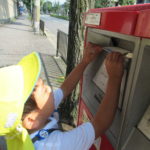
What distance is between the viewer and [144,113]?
114cm

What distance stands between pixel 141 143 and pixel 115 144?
19 centimetres

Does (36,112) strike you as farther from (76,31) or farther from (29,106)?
(76,31)

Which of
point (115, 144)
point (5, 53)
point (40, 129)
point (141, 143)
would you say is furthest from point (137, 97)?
point (5, 53)

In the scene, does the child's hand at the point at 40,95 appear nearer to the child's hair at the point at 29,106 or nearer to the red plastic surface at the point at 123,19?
the child's hair at the point at 29,106

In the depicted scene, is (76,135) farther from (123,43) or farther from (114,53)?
(123,43)

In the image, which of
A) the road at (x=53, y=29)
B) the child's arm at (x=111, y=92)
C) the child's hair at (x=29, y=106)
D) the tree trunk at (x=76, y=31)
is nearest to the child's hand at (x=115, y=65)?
the child's arm at (x=111, y=92)

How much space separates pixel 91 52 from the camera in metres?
1.61

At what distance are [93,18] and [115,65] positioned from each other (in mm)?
450

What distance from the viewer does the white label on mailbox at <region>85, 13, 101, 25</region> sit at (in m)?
1.36

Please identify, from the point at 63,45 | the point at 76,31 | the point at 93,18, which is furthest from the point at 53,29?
the point at 93,18

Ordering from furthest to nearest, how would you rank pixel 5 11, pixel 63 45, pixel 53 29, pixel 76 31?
pixel 5 11 → pixel 53 29 → pixel 63 45 → pixel 76 31

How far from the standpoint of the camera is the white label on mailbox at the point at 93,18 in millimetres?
1359

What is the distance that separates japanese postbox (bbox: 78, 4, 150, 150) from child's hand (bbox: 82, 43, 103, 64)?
0.16 ft

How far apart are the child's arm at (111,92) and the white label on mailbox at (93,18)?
288mm
